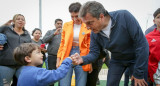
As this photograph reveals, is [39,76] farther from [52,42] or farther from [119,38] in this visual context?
[52,42]

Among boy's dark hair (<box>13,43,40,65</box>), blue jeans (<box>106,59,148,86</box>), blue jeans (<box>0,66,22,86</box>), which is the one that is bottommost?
blue jeans (<box>0,66,22,86</box>)

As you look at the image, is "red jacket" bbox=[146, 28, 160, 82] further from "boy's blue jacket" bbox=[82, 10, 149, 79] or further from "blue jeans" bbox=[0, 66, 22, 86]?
"blue jeans" bbox=[0, 66, 22, 86]

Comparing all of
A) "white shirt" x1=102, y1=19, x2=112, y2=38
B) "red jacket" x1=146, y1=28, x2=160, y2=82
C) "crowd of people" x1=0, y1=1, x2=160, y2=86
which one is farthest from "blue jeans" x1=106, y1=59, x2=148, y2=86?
"white shirt" x1=102, y1=19, x2=112, y2=38

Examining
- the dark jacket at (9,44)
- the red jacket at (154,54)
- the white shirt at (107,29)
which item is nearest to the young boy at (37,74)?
the white shirt at (107,29)

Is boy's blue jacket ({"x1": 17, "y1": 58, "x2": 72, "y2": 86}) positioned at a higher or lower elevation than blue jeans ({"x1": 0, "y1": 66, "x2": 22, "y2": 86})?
higher

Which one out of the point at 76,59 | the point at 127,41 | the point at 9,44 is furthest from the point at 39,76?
the point at 9,44

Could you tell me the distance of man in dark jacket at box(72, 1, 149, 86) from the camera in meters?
1.65

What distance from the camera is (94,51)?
84.1 inches

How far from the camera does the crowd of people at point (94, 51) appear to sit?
164cm

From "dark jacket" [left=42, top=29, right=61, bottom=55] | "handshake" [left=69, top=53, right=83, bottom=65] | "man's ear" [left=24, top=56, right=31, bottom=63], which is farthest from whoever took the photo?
"dark jacket" [left=42, top=29, right=61, bottom=55]

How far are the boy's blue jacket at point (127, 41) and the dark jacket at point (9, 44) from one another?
1.52 m

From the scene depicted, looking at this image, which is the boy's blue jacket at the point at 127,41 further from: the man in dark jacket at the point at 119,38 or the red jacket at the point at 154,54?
the red jacket at the point at 154,54

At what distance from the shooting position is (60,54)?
2520 mm

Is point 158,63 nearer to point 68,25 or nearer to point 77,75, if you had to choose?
point 77,75
